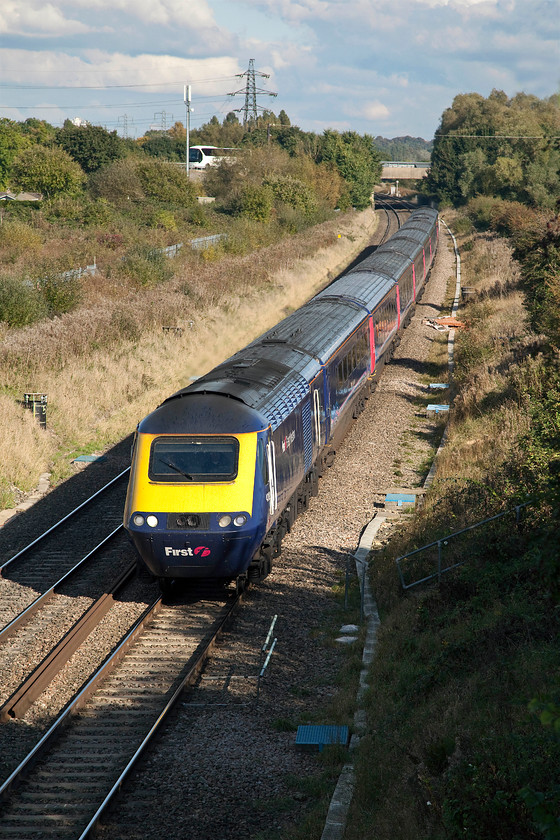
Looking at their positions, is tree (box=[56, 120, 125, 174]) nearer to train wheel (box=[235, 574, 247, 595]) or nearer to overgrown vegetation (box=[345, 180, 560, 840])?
overgrown vegetation (box=[345, 180, 560, 840])

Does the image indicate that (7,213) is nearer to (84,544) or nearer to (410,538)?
(84,544)

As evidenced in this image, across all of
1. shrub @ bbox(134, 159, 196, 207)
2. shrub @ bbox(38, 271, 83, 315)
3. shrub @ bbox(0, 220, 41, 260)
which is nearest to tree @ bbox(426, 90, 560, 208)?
shrub @ bbox(134, 159, 196, 207)

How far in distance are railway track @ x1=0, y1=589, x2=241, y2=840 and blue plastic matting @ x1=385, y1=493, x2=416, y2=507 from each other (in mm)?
4860

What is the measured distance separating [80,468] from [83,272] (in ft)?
52.4

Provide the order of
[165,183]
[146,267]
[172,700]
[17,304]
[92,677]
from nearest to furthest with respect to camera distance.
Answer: [172,700] < [92,677] < [17,304] < [146,267] < [165,183]

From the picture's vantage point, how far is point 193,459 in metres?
11.5

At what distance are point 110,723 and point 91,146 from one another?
207ft

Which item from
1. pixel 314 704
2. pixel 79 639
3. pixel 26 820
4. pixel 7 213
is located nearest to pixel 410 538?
pixel 314 704

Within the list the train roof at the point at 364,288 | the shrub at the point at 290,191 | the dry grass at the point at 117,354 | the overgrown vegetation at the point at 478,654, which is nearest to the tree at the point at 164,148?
the shrub at the point at 290,191

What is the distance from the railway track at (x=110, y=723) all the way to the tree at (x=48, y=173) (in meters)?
44.0

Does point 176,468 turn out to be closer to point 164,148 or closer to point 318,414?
point 318,414

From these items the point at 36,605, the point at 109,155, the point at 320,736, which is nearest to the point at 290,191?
the point at 109,155

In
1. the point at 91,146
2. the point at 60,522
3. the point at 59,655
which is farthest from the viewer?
the point at 91,146

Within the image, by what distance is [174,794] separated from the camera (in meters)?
8.02
